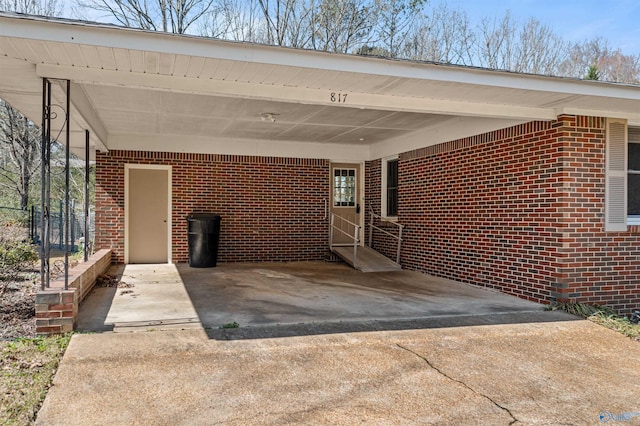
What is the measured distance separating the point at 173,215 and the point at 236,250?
61.9 inches

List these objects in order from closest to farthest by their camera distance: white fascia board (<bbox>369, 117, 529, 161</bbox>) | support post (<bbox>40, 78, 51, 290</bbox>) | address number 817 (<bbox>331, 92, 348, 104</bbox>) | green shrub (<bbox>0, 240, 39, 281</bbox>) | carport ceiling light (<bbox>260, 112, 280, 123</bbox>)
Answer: support post (<bbox>40, 78, 51, 290</bbox>) < address number 817 (<bbox>331, 92, 348, 104</bbox>) < green shrub (<bbox>0, 240, 39, 281</bbox>) < white fascia board (<bbox>369, 117, 529, 161</bbox>) < carport ceiling light (<bbox>260, 112, 280, 123</bbox>)

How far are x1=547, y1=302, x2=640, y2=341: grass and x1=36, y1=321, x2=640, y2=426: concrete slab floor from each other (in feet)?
1.47

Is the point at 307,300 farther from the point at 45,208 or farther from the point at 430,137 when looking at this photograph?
the point at 430,137

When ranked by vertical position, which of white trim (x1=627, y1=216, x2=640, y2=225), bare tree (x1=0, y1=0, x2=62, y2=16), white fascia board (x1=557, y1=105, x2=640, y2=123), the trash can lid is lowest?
the trash can lid

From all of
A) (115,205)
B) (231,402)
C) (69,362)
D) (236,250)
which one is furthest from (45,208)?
(236,250)

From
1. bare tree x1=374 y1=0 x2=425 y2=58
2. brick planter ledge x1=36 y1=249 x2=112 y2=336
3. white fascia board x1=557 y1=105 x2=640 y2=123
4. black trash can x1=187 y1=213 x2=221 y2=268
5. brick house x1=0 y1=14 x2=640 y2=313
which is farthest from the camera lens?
bare tree x1=374 y1=0 x2=425 y2=58

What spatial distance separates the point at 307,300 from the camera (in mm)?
6863

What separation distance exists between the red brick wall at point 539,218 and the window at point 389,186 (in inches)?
88.8

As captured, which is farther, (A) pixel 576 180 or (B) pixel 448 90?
(A) pixel 576 180

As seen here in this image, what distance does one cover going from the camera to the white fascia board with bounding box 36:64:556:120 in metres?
5.18

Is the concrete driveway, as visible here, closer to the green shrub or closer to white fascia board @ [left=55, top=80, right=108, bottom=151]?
the green shrub

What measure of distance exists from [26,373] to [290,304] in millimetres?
3271

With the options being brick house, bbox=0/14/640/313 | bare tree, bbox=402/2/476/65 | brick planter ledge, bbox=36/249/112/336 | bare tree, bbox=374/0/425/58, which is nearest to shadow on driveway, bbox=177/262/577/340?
brick house, bbox=0/14/640/313

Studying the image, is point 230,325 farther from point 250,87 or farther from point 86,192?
point 86,192
